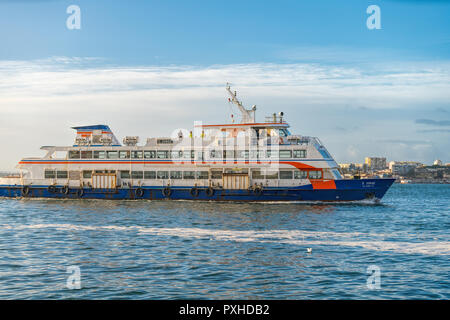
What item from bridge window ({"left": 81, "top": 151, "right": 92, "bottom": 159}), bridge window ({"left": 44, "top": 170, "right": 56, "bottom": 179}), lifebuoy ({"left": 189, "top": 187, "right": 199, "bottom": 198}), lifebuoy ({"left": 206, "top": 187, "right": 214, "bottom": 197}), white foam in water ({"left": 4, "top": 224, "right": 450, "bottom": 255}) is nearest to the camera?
white foam in water ({"left": 4, "top": 224, "right": 450, "bottom": 255})

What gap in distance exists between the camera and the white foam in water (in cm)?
2241

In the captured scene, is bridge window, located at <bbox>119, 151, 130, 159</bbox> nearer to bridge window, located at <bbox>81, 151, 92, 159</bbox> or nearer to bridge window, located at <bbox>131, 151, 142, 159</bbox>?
bridge window, located at <bbox>131, 151, 142, 159</bbox>

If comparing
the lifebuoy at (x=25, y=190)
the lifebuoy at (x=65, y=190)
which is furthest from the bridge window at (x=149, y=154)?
the lifebuoy at (x=25, y=190)

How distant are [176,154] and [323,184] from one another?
1466 centimetres

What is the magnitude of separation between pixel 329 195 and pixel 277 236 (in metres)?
18.7

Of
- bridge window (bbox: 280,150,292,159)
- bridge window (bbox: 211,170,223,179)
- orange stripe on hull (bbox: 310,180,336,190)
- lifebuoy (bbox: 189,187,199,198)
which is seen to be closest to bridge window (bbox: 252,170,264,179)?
bridge window (bbox: 280,150,292,159)

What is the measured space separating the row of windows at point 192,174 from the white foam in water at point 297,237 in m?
16.7

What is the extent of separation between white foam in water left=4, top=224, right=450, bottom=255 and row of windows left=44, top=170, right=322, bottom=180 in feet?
54.7

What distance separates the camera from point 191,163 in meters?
46.1

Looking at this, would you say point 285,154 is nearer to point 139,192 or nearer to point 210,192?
point 210,192

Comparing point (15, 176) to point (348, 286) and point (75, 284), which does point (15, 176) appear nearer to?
point (75, 284)

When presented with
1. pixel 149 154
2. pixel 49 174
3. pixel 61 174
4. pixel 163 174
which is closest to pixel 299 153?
pixel 163 174

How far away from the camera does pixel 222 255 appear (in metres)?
20.0

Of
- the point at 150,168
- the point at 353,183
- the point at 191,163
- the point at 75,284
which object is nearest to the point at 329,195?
the point at 353,183
